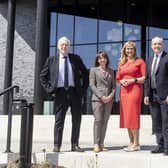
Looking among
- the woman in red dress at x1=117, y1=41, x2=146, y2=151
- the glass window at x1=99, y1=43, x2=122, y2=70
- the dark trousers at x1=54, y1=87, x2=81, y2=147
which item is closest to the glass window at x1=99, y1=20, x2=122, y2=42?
the glass window at x1=99, y1=43, x2=122, y2=70

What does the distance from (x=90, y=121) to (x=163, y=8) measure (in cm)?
1144

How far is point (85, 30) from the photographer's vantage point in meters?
22.9

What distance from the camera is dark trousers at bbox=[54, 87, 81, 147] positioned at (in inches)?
301

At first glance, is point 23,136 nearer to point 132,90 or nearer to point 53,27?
point 132,90

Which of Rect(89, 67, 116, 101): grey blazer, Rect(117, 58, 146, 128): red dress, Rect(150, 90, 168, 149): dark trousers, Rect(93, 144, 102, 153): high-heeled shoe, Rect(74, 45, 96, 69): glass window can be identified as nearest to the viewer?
Rect(150, 90, 168, 149): dark trousers

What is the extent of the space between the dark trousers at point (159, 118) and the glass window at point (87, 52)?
14983 millimetres

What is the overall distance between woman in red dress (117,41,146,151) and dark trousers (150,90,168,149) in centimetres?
41

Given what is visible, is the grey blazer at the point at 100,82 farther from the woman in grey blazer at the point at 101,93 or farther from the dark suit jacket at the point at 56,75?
the dark suit jacket at the point at 56,75

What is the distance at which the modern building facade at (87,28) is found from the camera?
21.4 metres

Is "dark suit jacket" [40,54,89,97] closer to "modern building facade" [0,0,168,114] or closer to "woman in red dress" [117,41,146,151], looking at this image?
"woman in red dress" [117,41,146,151]

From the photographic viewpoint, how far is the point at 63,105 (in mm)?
7672

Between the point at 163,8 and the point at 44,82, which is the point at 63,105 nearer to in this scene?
the point at 44,82

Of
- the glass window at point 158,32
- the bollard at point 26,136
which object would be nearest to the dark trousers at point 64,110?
the bollard at point 26,136

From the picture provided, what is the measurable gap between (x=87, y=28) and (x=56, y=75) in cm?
1543
